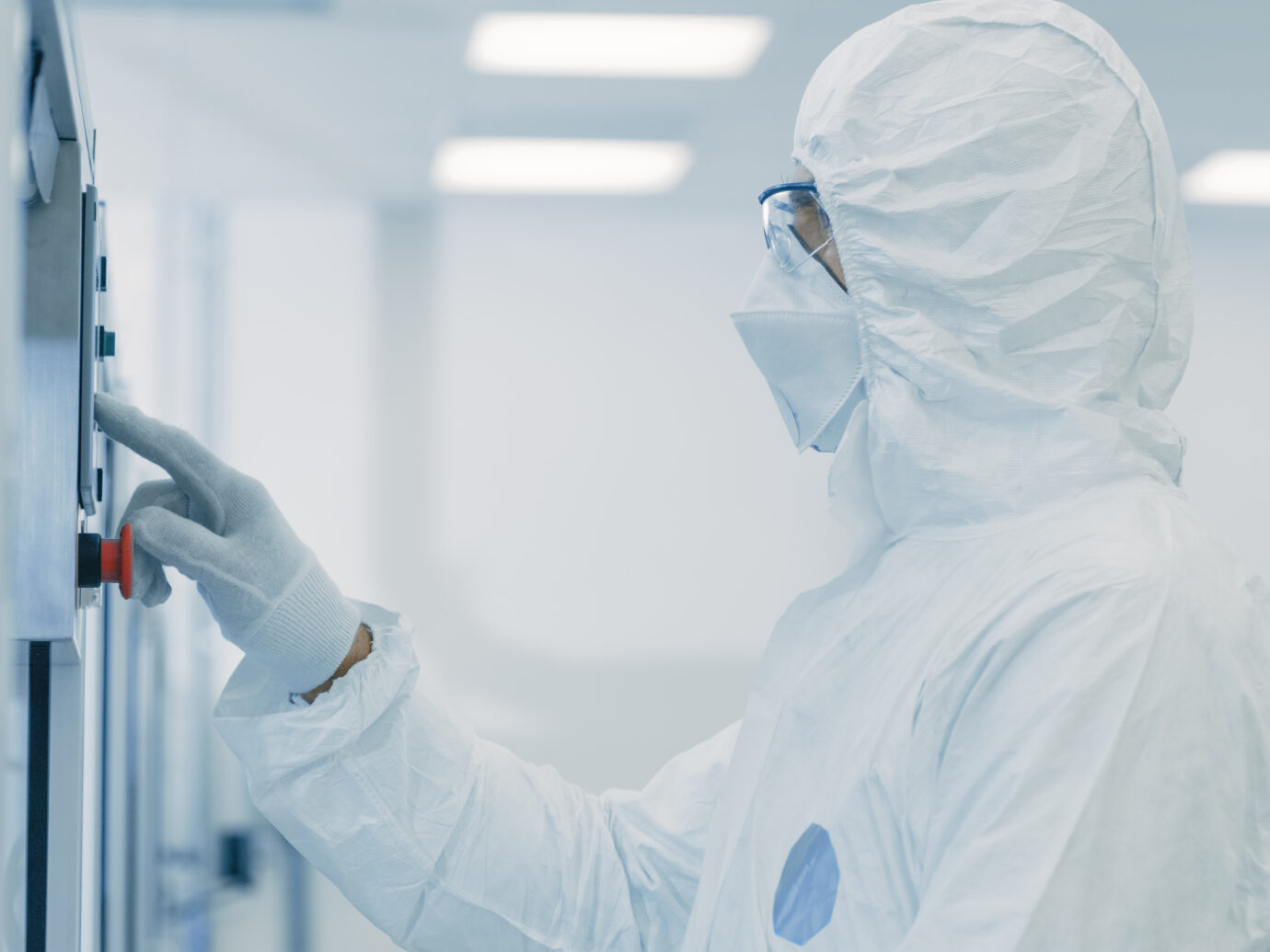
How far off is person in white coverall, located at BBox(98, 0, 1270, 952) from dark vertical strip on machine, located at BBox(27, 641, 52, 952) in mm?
92

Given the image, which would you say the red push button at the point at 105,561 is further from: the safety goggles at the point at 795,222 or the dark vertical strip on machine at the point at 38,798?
the safety goggles at the point at 795,222

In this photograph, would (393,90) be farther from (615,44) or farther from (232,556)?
(232,556)

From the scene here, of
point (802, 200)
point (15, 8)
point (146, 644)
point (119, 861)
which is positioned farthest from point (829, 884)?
point (146, 644)

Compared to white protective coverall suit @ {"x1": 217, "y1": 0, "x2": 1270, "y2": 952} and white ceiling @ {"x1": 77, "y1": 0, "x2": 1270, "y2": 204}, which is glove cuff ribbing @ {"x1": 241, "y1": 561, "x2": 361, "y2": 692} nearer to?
white protective coverall suit @ {"x1": 217, "y1": 0, "x2": 1270, "y2": 952}

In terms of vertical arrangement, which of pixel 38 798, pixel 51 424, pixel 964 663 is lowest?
pixel 38 798

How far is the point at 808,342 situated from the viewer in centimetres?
82

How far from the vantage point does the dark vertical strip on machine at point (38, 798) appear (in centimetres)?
62

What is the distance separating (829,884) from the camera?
2.32 feet

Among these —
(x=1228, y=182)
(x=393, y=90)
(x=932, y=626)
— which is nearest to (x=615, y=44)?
(x=393, y=90)

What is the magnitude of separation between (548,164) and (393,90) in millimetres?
311

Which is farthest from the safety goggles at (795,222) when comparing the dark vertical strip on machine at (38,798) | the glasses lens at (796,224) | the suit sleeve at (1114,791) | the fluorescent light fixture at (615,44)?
the fluorescent light fixture at (615,44)

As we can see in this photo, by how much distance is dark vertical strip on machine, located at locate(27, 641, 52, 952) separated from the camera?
62 cm

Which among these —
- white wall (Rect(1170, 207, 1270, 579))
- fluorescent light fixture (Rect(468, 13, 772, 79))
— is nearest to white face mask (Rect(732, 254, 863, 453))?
fluorescent light fixture (Rect(468, 13, 772, 79))

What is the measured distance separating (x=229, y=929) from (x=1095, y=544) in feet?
5.62
